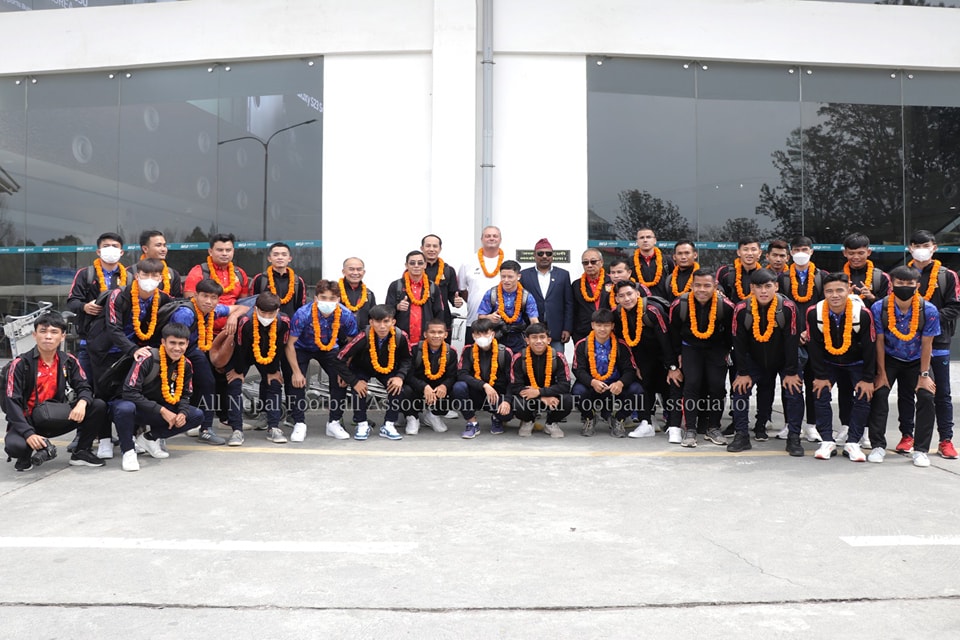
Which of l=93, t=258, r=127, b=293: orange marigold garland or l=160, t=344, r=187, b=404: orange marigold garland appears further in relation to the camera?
l=93, t=258, r=127, b=293: orange marigold garland

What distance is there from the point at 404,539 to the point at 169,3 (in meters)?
9.54

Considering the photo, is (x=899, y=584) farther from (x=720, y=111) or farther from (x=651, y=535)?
(x=720, y=111)

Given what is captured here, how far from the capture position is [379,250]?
10.3 meters

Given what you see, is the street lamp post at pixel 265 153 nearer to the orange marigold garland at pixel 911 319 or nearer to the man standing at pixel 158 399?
the man standing at pixel 158 399

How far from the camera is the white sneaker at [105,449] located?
20.0ft

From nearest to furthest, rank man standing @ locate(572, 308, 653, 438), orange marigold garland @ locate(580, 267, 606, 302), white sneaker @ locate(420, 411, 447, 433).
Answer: man standing @ locate(572, 308, 653, 438), white sneaker @ locate(420, 411, 447, 433), orange marigold garland @ locate(580, 267, 606, 302)

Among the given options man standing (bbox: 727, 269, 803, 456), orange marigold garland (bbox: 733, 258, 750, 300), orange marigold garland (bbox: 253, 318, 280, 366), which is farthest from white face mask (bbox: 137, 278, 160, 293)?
orange marigold garland (bbox: 733, 258, 750, 300)

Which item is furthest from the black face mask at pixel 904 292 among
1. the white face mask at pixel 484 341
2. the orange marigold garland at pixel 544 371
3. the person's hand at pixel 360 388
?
the person's hand at pixel 360 388

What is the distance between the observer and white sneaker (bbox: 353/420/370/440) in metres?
7.08

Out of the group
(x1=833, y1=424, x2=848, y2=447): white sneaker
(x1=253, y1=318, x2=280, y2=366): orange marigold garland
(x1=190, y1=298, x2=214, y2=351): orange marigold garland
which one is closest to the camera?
(x1=833, y1=424, x2=848, y2=447): white sneaker

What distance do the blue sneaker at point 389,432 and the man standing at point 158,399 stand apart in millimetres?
1650

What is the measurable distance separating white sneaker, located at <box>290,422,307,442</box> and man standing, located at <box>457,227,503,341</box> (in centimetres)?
218

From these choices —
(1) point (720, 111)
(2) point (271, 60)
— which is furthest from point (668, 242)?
(2) point (271, 60)

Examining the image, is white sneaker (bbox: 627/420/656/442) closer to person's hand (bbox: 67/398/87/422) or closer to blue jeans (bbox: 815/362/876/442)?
blue jeans (bbox: 815/362/876/442)
